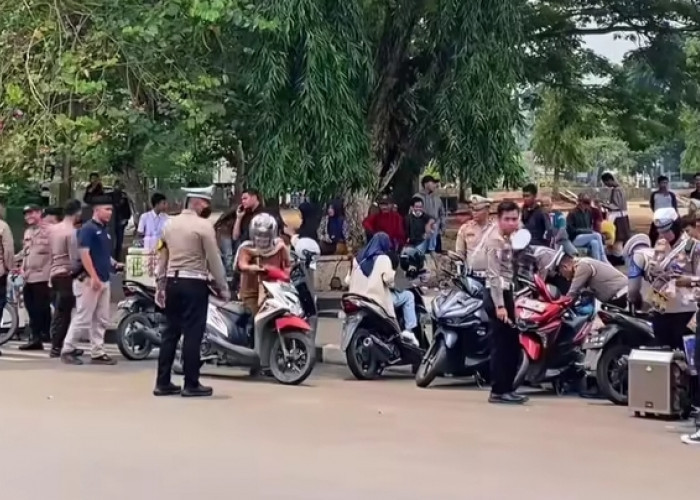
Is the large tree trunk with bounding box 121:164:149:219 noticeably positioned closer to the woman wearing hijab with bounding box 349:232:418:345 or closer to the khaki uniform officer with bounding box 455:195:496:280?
the khaki uniform officer with bounding box 455:195:496:280

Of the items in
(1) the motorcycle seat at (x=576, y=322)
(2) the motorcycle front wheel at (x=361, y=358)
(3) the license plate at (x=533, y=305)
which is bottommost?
(2) the motorcycle front wheel at (x=361, y=358)

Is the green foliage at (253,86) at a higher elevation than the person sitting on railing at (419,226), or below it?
higher

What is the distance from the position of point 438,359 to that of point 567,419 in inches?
74.3

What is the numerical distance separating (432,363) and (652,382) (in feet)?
8.06

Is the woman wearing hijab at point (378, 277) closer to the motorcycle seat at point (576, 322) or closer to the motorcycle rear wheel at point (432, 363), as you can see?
the motorcycle rear wheel at point (432, 363)

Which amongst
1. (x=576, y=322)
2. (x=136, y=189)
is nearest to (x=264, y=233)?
(x=576, y=322)

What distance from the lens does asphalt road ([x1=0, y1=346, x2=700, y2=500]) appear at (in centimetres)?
704

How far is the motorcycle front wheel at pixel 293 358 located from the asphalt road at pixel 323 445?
0.15 meters

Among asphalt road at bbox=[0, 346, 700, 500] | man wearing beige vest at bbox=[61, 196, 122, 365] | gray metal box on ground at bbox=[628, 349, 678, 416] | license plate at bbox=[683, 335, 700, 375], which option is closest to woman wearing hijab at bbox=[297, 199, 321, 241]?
man wearing beige vest at bbox=[61, 196, 122, 365]

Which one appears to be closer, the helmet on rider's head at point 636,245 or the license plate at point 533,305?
the helmet on rider's head at point 636,245

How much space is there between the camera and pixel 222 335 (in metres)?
11.3

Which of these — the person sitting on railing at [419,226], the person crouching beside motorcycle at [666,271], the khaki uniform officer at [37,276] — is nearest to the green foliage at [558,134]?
the person sitting on railing at [419,226]

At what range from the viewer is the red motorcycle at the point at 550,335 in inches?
402

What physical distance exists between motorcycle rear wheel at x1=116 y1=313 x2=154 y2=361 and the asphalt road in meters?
1.66
